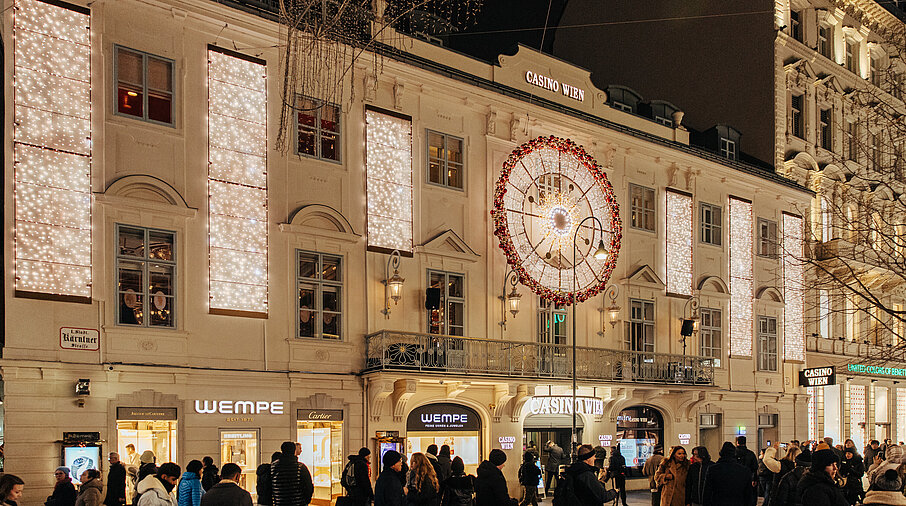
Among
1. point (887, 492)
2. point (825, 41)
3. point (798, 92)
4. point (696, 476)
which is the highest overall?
point (825, 41)

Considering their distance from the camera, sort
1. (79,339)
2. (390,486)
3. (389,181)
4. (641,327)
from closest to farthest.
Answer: (390,486) → (79,339) → (389,181) → (641,327)

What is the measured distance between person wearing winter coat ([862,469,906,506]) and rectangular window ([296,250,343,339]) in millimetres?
13920

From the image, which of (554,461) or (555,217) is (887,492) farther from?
(555,217)

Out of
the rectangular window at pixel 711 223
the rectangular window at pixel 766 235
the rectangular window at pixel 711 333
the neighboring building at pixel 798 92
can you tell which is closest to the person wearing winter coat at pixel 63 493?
the rectangular window at pixel 711 333

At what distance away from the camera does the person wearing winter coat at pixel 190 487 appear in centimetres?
1351

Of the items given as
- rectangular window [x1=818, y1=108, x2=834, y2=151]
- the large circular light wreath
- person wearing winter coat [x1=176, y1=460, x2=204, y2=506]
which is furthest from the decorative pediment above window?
rectangular window [x1=818, y1=108, x2=834, y2=151]

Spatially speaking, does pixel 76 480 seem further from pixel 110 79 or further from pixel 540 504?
pixel 540 504

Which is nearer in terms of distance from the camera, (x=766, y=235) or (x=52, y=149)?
(x=52, y=149)

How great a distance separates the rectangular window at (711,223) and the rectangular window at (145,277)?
18508 mm

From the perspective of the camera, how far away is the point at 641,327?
2944 cm

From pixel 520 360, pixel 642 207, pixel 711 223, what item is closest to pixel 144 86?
pixel 520 360

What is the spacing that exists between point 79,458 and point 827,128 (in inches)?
1250

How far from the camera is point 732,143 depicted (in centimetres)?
3488

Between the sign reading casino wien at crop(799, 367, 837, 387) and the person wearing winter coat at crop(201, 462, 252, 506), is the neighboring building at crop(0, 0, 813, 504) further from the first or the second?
the person wearing winter coat at crop(201, 462, 252, 506)
